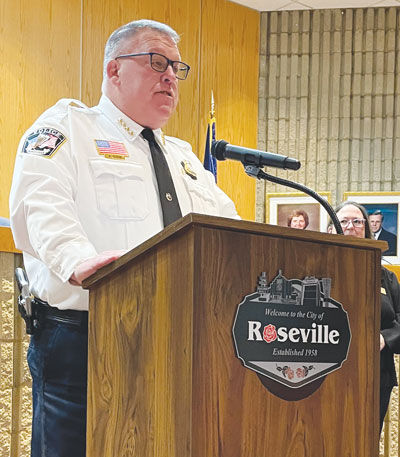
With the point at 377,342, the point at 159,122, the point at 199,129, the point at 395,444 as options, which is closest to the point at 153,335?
the point at 377,342

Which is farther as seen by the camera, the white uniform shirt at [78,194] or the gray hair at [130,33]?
the gray hair at [130,33]

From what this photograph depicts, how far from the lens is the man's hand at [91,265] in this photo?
49.1 inches

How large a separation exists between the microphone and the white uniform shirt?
200 mm

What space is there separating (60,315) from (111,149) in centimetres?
42

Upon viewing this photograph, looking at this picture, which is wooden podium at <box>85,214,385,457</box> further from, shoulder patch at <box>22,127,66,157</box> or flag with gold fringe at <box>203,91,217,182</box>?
flag with gold fringe at <box>203,91,217,182</box>

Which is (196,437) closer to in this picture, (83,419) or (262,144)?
(83,419)

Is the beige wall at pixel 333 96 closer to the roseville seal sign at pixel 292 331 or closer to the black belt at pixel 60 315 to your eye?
the black belt at pixel 60 315

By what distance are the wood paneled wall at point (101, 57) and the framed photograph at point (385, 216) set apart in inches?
39.8

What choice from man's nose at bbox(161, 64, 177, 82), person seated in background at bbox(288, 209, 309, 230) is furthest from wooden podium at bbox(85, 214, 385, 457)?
person seated in background at bbox(288, 209, 309, 230)

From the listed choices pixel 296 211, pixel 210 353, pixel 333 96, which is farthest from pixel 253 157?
pixel 333 96

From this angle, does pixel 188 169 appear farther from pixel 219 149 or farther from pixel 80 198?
pixel 80 198

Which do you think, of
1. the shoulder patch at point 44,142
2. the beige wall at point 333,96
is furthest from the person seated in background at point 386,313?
the beige wall at point 333,96

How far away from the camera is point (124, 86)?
1.81 m

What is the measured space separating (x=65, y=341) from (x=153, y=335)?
46cm
